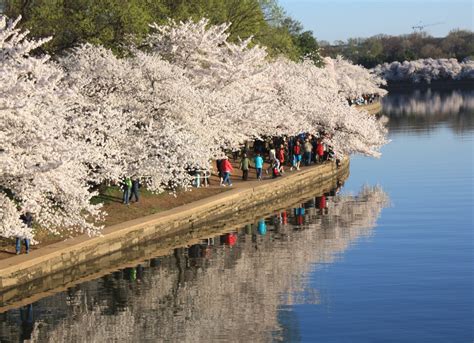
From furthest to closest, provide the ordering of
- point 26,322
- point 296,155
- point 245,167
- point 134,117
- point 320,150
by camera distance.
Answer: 1. point 320,150
2. point 296,155
3. point 245,167
4. point 134,117
5. point 26,322

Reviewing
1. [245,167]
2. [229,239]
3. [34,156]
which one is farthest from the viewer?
[245,167]

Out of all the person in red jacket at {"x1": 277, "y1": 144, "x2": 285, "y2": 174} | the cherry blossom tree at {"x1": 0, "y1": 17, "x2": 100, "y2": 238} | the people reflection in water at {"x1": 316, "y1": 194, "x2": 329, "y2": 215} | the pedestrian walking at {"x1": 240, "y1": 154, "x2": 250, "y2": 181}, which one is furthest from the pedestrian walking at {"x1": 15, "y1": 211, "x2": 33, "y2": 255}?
the person in red jacket at {"x1": 277, "y1": 144, "x2": 285, "y2": 174}

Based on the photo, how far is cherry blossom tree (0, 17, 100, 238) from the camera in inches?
1195

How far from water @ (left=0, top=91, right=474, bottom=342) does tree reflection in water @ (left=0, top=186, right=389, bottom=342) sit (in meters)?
0.03

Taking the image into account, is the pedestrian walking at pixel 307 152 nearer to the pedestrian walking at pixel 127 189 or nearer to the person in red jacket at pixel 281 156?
the person in red jacket at pixel 281 156

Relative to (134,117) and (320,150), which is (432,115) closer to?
(320,150)

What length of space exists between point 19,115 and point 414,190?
28740 millimetres

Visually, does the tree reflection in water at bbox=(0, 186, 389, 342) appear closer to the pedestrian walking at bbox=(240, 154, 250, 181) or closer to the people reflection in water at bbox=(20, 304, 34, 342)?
the people reflection in water at bbox=(20, 304, 34, 342)

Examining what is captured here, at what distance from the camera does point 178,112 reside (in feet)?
152

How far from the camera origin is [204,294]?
30562 millimetres

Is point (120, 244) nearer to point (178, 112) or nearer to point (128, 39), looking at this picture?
point (178, 112)

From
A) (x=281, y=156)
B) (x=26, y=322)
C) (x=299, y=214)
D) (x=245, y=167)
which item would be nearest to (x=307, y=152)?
(x=281, y=156)

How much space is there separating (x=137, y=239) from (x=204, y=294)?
22.8ft

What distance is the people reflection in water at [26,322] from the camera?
85.1ft
